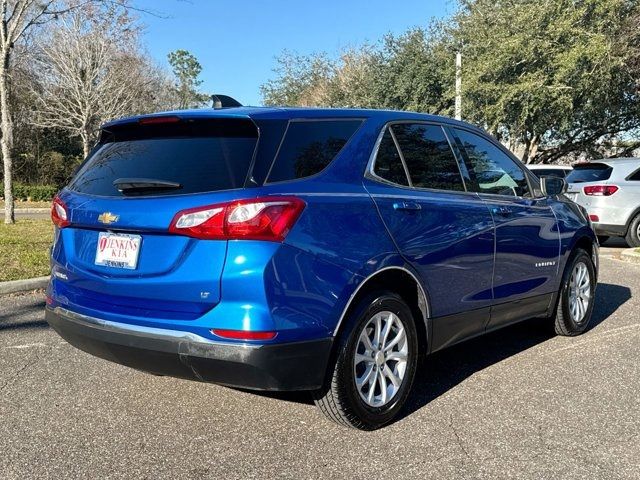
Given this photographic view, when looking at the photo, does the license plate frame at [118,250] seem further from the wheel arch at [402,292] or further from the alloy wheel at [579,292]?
the alloy wheel at [579,292]

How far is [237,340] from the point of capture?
2814 mm

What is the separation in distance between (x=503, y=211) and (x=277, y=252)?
2157mm

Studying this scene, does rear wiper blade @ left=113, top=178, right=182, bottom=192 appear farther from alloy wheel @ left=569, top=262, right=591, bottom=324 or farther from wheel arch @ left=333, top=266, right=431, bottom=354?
alloy wheel @ left=569, top=262, right=591, bottom=324

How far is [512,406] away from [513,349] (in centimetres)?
136

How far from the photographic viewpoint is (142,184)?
10.2ft

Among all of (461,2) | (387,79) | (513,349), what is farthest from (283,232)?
(387,79)

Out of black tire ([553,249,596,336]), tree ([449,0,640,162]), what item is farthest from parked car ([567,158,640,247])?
tree ([449,0,640,162])

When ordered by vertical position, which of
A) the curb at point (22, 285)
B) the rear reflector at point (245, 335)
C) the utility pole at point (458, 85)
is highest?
the utility pole at point (458, 85)

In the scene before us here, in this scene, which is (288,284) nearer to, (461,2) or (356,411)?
(356,411)

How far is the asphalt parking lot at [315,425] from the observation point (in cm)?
294

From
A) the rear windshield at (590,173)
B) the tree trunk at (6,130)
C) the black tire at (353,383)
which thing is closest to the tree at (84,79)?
the tree trunk at (6,130)

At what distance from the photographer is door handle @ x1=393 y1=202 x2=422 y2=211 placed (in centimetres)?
343

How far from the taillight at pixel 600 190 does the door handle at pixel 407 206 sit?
8.98 metres

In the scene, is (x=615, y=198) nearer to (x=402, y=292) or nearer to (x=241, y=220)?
(x=402, y=292)
